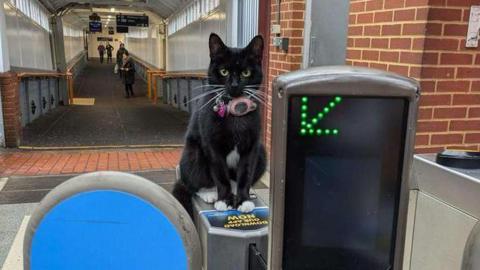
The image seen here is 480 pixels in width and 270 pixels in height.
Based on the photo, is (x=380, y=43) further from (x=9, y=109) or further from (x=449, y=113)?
(x=9, y=109)

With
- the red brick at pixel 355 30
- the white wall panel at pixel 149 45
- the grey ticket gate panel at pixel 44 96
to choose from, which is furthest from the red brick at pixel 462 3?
the white wall panel at pixel 149 45

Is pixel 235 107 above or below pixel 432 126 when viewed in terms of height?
above

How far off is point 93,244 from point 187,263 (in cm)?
28

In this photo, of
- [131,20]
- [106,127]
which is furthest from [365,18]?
[131,20]

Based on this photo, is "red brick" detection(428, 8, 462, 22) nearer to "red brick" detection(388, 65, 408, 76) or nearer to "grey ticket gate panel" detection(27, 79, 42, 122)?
"red brick" detection(388, 65, 408, 76)

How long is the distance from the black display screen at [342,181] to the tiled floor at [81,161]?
4.45 meters

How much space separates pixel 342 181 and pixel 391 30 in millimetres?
1847

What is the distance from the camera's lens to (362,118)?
1316 mm

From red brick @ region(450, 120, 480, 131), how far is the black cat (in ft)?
4.34

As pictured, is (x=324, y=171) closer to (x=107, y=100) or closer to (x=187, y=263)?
(x=187, y=263)

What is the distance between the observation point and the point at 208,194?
7.82 ft

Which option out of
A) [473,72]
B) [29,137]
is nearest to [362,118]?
[473,72]

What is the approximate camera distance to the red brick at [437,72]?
2.69m

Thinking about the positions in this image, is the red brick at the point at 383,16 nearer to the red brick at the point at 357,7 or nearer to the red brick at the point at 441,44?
the red brick at the point at 357,7
